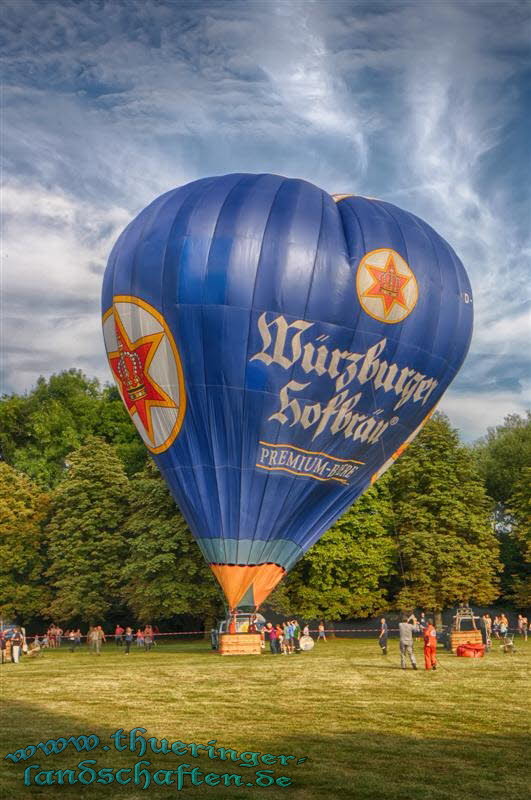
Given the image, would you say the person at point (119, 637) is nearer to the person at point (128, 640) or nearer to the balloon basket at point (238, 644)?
the person at point (128, 640)

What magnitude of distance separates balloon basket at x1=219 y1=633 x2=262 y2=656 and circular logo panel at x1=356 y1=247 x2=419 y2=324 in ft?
39.3

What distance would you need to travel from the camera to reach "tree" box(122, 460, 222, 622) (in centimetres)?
4584

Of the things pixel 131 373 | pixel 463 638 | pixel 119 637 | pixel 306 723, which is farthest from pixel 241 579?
pixel 119 637

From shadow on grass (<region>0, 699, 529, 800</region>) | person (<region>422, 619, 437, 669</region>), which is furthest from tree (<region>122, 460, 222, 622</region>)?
shadow on grass (<region>0, 699, 529, 800</region>)

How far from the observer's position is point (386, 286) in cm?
2964

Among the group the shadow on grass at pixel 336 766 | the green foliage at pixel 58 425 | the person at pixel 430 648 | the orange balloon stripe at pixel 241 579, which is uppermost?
the green foliage at pixel 58 425

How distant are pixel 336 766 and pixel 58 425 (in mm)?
55554

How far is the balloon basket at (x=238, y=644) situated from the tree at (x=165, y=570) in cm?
1474

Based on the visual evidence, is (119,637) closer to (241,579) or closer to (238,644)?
(238,644)

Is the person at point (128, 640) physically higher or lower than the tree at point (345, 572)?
lower

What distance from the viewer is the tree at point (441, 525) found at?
49.4 meters

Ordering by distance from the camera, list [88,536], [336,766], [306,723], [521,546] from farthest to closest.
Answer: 1. [521,546]
2. [88,536]
3. [306,723]
4. [336,766]

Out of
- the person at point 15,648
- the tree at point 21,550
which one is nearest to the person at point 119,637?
the tree at point 21,550

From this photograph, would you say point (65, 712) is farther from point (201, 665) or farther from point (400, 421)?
point (400, 421)
